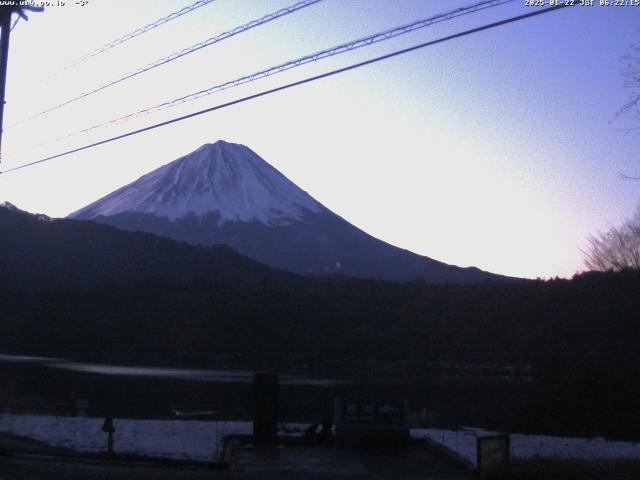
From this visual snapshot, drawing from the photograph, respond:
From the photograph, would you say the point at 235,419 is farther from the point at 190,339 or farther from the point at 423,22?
the point at 190,339

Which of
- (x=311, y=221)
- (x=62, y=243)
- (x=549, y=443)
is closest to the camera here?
(x=549, y=443)

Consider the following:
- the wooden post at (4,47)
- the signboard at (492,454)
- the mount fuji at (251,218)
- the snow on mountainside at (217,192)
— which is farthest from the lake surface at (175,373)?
the snow on mountainside at (217,192)

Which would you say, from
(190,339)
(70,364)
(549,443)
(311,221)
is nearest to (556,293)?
(190,339)

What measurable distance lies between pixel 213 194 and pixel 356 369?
87.1 meters

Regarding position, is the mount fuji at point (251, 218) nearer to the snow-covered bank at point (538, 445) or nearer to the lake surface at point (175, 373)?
the lake surface at point (175, 373)

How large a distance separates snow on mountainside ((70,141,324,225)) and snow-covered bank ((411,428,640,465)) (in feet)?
354

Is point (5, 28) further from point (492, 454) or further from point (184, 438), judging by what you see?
point (492, 454)

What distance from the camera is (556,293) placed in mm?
58062

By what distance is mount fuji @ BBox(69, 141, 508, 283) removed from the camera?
11488cm

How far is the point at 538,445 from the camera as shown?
20.0 m

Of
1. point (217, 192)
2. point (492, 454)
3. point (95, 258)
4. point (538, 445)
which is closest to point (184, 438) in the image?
point (538, 445)

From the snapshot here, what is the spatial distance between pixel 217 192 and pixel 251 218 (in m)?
8.77

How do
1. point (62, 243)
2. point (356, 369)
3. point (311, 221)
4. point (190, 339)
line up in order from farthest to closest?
1. point (311, 221)
2. point (62, 243)
3. point (190, 339)
4. point (356, 369)

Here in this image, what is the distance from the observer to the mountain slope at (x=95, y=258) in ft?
244
